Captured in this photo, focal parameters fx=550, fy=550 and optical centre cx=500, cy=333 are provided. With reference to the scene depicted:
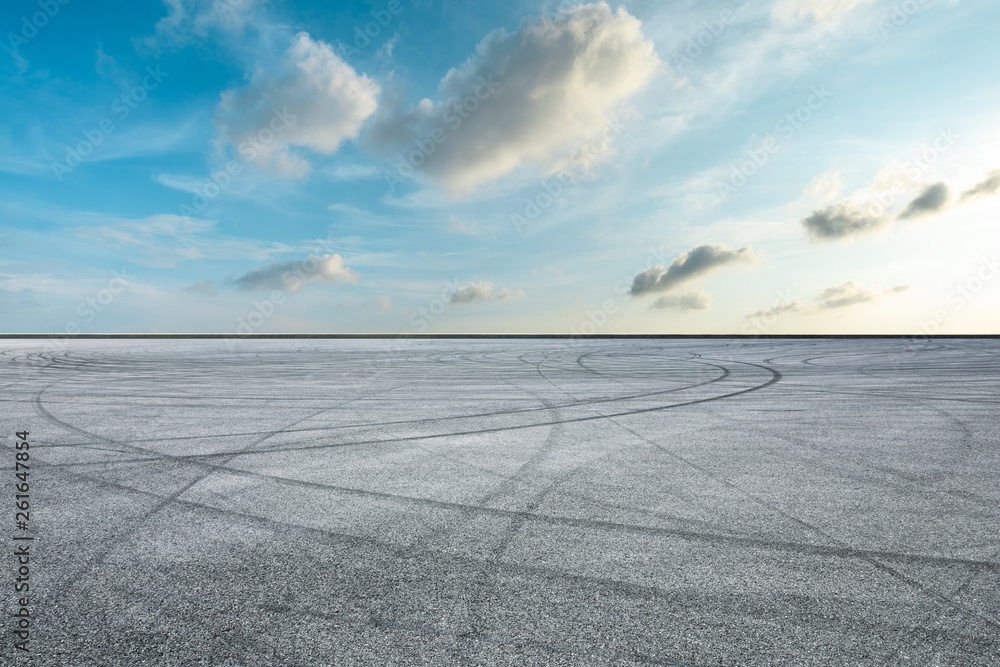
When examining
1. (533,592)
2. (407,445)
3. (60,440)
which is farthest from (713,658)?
(60,440)

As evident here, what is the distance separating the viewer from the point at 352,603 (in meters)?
3.00

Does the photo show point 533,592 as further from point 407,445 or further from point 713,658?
point 407,445

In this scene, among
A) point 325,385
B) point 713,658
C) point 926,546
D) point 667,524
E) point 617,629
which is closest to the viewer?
point 713,658


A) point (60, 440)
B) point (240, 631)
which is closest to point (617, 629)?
point (240, 631)

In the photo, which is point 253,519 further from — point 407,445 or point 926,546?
point 926,546

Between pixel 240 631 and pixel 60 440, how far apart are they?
628 centimetres

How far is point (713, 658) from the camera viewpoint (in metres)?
2.54

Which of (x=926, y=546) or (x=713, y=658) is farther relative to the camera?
(x=926, y=546)

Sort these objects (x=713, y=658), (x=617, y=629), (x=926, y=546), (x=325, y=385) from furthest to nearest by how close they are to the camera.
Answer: (x=325, y=385), (x=926, y=546), (x=617, y=629), (x=713, y=658)

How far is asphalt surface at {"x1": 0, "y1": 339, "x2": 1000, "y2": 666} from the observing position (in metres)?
2.69

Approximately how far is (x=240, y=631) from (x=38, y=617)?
3.86 feet

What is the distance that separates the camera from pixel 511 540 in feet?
12.6

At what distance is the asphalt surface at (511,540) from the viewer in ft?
8.83

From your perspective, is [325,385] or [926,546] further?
[325,385]
